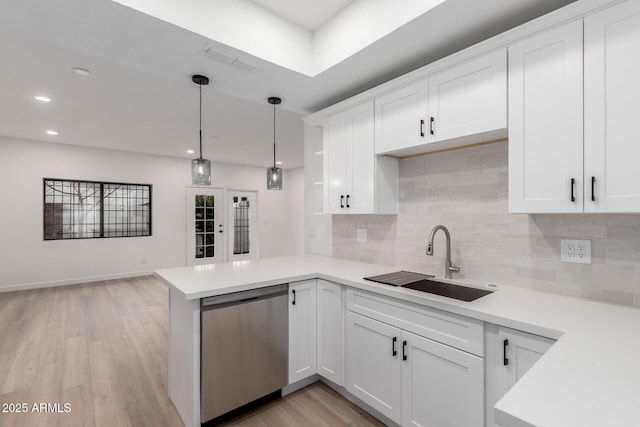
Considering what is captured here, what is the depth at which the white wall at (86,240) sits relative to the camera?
5.08 metres

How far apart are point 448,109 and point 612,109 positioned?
2.43 ft

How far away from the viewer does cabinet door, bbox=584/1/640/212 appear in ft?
4.08

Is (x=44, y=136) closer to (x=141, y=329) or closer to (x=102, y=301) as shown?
(x=102, y=301)

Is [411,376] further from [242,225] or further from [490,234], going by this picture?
[242,225]

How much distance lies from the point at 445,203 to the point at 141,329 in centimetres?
358

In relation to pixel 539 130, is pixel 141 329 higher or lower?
lower

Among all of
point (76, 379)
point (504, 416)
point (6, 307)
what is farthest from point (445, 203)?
point (6, 307)

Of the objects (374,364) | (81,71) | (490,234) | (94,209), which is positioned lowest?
(374,364)

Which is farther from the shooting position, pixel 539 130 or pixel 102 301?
pixel 102 301

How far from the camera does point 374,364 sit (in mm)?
1911

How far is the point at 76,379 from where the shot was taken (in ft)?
8.13

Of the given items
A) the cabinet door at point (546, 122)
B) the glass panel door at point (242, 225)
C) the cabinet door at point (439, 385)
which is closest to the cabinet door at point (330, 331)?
the cabinet door at point (439, 385)

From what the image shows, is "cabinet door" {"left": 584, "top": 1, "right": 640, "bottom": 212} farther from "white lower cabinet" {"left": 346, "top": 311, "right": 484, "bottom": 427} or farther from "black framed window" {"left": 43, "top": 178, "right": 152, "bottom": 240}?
"black framed window" {"left": 43, "top": 178, "right": 152, "bottom": 240}

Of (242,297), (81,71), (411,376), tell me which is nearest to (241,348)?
(242,297)
